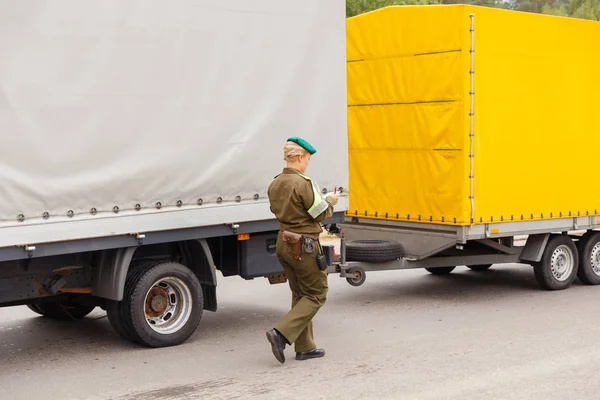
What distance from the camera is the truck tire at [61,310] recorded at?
9625 mm

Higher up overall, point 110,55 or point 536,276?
point 110,55

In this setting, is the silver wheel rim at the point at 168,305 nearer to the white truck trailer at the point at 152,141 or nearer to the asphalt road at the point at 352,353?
the white truck trailer at the point at 152,141

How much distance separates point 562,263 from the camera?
11766 mm

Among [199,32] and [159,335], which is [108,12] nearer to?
[199,32]

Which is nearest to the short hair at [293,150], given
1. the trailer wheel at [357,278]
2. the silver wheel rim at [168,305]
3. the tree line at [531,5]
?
the silver wheel rim at [168,305]

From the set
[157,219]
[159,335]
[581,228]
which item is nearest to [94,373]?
[159,335]

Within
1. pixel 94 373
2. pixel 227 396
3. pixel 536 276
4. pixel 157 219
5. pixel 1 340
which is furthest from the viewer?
pixel 536 276

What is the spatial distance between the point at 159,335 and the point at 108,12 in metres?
2.86

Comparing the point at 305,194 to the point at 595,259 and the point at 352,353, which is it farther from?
the point at 595,259

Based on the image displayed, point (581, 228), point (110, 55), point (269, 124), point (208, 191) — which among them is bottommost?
point (581, 228)

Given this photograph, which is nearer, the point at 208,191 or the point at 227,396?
the point at 227,396

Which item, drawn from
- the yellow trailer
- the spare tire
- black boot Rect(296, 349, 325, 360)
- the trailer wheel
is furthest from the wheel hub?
the spare tire

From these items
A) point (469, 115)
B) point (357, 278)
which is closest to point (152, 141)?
point (357, 278)

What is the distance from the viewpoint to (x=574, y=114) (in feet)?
38.2
